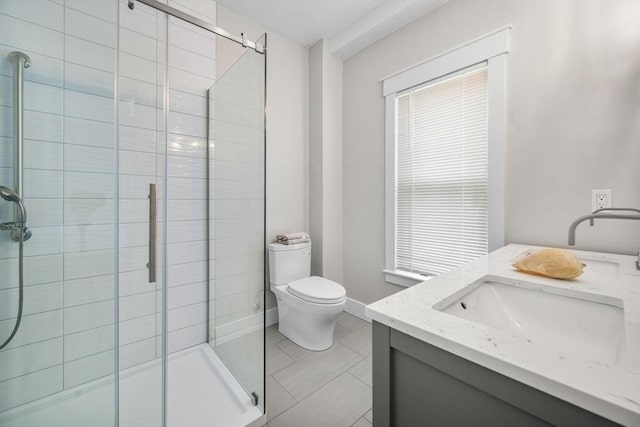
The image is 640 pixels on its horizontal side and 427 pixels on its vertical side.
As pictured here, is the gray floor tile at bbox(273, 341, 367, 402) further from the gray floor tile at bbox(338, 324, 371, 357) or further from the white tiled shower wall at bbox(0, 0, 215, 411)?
the white tiled shower wall at bbox(0, 0, 215, 411)

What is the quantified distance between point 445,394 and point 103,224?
4.75 ft

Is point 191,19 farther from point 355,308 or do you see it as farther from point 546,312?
point 355,308

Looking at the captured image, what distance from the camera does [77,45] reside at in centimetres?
122

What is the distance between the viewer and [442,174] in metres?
1.98

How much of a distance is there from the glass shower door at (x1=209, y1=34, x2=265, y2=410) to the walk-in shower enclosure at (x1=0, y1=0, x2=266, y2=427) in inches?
0.5

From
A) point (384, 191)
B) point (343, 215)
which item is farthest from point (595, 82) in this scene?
point (343, 215)

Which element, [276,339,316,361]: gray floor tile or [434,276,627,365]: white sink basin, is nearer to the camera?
[434,276,627,365]: white sink basin

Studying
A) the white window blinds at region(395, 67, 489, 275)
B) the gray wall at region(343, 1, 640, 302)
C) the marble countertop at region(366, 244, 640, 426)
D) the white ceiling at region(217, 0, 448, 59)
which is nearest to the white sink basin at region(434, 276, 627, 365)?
the marble countertop at region(366, 244, 640, 426)

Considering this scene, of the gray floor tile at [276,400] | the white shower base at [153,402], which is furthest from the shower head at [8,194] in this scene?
the gray floor tile at [276,400]

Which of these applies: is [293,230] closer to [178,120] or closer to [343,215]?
[343,215]

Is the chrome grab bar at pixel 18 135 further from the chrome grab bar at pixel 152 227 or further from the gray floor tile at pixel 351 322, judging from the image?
the gray floor tile at pixel 351 322

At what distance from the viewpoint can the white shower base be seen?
1.12 meters

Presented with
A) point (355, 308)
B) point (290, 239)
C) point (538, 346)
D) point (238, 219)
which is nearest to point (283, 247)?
point (290, 239)

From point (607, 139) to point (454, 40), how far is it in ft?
3.60
